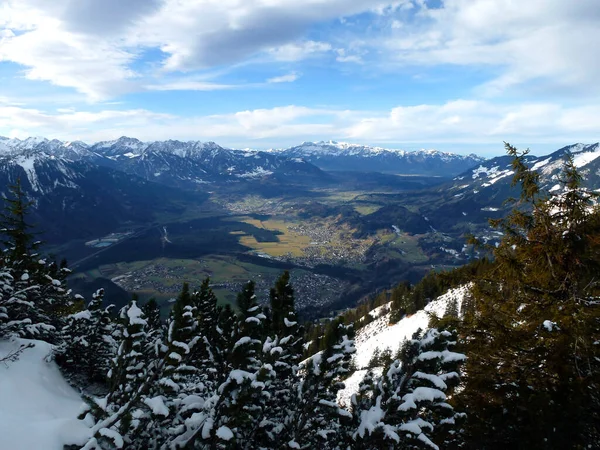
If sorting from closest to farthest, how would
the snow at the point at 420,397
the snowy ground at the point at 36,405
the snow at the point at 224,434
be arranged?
the snow at the point at 420,397 → the snow at the point at 224,434 → the snowy ground at the point at 36,405

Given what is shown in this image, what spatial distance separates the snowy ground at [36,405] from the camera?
9.34m

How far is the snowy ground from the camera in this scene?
9.34 metres

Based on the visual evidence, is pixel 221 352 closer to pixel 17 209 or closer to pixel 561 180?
pixel 561 180

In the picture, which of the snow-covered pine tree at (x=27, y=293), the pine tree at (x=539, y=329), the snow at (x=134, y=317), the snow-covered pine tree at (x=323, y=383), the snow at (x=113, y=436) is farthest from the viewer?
the snow-covered pine tree at (x=27, y=293)

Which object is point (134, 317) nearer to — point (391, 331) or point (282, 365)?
point (282, 365)

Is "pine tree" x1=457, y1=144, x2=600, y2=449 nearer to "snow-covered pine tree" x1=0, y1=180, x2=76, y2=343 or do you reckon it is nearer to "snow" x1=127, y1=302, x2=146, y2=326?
A: "snow" x1=127, y1=302, x2=146, y2=326

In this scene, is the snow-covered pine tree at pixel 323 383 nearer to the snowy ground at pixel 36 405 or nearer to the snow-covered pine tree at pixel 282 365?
the snow-covered pine tree at pixel 282 365

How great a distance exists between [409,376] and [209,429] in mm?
5020

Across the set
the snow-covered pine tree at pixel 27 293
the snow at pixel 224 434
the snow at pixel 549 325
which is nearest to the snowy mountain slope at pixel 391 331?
the snow-covered pine tree at pixel 27 293

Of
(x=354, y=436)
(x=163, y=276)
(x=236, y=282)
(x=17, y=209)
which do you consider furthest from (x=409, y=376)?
(x=163, y=276)

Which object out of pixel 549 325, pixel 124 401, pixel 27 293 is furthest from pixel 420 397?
pixel 27 293

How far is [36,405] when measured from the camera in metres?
12.4

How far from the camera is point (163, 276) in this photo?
7544 inches

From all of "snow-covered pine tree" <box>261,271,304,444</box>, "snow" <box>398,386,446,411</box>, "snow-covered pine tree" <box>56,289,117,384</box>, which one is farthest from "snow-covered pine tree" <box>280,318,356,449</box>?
"snow-covered pine tree" <box>56,289,117,384</box>
